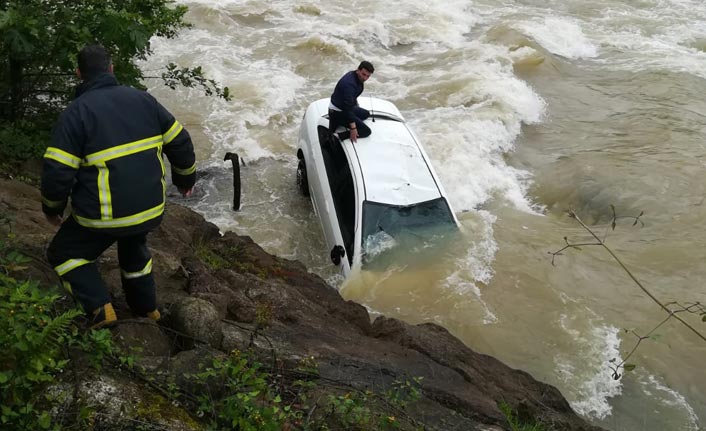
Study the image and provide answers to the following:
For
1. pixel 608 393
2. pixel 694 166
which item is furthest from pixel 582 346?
pixel 694 166

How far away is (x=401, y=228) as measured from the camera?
283 inches

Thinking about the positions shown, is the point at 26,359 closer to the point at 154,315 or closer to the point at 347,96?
the point at 154,315

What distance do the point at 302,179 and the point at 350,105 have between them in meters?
1.76

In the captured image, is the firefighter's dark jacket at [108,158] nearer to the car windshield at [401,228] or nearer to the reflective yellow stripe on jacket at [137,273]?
the reflective yellow stripe on jacket at [137,273]

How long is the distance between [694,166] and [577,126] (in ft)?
7.99

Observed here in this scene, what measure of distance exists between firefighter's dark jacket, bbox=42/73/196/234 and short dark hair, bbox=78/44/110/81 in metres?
0.04

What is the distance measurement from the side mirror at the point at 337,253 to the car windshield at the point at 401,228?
0.84 feet

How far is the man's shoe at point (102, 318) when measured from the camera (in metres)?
3.61


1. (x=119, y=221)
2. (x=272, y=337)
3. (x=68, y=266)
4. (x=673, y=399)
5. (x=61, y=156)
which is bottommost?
(x=673, y=399)

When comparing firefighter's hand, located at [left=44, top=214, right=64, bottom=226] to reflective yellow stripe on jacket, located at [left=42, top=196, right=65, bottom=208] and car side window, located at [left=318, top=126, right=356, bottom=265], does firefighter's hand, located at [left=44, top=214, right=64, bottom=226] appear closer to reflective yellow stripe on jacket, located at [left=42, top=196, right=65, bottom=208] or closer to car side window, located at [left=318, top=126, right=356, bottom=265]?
reflective yellow stripe on jacket, located at [left=42, top=196, right=65, bottom=208]

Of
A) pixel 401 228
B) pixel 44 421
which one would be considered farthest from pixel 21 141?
pixel 44 421

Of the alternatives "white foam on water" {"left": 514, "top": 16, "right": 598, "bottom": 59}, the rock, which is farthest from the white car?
"white foam on water" {"left": 514, "top": 16, "right": 598, "bottom": 59}

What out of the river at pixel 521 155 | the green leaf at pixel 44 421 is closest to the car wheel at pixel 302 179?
the river at pixel 521 155

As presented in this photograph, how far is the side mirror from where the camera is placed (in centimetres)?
708
